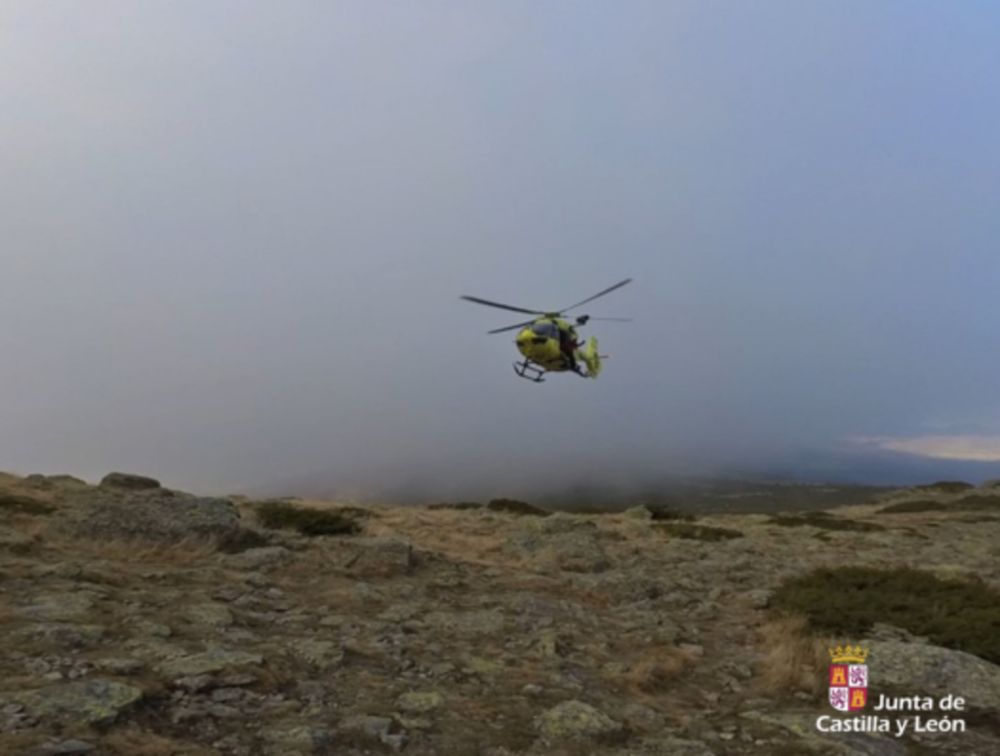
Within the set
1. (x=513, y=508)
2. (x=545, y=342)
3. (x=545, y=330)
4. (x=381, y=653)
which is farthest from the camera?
(x=513, y=508)

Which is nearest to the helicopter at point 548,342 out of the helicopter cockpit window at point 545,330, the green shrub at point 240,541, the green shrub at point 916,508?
the helicopter cockpit window at point 545,330

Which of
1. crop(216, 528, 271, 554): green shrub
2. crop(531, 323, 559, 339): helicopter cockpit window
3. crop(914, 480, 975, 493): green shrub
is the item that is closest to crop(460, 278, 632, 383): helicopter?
crop(531, 323, 559, 339): helicopter cockpit window

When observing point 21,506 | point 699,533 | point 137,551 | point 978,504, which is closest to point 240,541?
point 137,551

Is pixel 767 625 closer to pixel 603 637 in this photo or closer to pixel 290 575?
pixel 603 637

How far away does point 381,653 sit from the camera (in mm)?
9812

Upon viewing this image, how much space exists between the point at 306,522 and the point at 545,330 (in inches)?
551

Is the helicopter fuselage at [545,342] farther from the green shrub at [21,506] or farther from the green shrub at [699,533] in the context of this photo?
the green shrub at [21,506]

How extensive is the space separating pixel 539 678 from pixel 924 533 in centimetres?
3415

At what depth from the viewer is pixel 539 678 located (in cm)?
939

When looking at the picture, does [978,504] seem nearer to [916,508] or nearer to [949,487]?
[916,508]

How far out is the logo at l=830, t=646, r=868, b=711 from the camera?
895 centimetres

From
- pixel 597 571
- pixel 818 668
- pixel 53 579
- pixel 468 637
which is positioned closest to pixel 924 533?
pixel 597 571

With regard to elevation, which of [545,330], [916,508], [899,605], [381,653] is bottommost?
[916,508]

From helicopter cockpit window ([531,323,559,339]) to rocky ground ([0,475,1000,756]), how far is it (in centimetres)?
1290
